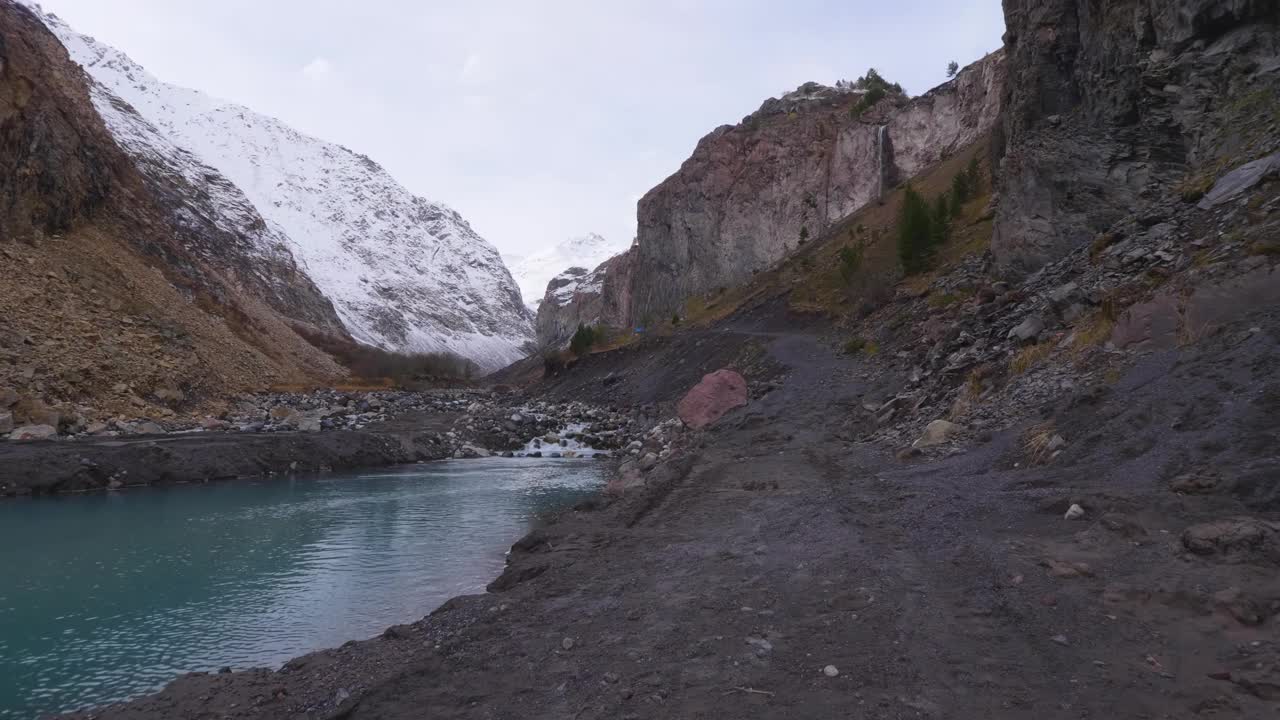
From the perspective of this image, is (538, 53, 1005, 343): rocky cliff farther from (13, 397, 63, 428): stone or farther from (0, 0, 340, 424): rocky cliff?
(13, 397, 63, 428): stone

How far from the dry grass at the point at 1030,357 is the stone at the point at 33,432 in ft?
102

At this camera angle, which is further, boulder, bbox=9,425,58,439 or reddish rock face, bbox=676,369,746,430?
reddish rock face, bbox=676,369,746,430

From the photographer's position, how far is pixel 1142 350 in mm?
10906

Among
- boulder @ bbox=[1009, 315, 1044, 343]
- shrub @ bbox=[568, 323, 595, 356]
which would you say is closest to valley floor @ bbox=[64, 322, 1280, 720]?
boulder @ bbox=[1009, 315, 1044, 343]

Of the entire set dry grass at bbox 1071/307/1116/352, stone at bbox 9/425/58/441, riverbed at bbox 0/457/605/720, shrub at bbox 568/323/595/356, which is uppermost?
shrub at bbox 568/323/595/356

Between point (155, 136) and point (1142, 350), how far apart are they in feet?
560

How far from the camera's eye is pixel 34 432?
24812 mm

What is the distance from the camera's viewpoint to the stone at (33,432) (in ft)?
79.8

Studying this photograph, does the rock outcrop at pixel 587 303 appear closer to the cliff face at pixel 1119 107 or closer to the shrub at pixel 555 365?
the shrub at pixel 555 365

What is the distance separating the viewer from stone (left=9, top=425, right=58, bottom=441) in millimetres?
24328

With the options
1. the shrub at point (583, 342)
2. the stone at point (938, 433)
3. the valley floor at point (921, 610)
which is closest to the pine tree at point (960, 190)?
the stone at point (938, 433)

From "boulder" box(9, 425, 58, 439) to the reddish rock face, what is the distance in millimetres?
23313

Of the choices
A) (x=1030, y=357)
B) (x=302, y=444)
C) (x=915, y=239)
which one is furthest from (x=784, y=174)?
(x=1030, y=357)

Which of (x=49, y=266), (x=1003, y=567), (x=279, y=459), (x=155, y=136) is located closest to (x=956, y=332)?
(x=1003, y=567)
